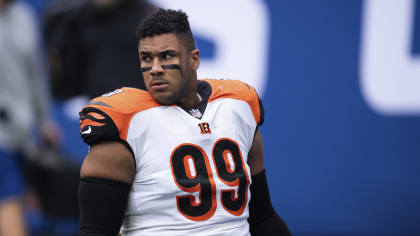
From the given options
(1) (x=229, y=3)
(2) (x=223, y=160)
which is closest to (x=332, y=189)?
(1) (x=229, y=3)

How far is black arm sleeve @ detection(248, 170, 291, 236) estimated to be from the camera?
243cm

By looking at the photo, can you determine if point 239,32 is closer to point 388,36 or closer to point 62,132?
point 388,36

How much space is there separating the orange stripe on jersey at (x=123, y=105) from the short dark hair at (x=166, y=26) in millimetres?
195

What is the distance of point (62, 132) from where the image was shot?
5.08 metres

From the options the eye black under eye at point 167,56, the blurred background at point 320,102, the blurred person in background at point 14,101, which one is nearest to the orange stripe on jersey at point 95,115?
the eye black under eye at point 167,56

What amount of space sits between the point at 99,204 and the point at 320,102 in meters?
2.97

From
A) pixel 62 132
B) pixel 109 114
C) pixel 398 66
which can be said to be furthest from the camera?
pixel 62 132

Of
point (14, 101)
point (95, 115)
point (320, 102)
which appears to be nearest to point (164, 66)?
point (95, 115)

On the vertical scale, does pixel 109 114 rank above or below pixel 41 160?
above

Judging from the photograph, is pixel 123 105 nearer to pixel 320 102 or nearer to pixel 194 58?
pixel 194 58

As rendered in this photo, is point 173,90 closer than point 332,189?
Yes

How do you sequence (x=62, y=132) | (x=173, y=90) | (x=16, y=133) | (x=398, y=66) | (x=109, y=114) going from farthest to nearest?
1. (x=62, y=132)
2. (x=398, y=66)
3. (x=16, y=133)
4. (x=173, y=90)
5. (x=109, y=114)

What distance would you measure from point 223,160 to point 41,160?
274cm

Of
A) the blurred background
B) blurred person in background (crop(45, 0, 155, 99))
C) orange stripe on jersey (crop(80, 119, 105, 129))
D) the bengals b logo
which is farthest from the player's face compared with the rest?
the blurred background
